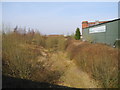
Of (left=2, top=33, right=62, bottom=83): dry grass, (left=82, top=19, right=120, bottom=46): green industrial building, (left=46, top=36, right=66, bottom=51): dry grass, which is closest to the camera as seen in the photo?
(left=2, top=33, right=62, bottom=83): dry grass

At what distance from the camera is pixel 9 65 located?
3977mm

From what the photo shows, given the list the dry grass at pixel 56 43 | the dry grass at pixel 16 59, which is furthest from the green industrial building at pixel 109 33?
the dry grass at pixel 16 59

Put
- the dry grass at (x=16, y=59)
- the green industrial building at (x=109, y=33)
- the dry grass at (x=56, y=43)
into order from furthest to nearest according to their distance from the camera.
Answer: the dry grass at (x=56, y=43) < the green industrial building at (x=109, y=33) < the dry grass at (x=16, y=59)

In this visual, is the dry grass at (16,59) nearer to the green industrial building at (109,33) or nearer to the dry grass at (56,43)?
the dry grass at (56,43)

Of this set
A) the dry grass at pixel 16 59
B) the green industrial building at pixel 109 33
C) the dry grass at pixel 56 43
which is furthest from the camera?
the dry grass at pixel 56 43

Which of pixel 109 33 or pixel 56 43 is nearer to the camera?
pixel 109 33

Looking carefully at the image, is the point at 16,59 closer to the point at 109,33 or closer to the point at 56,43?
the point at 56,43

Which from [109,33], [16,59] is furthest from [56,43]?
[16,59]

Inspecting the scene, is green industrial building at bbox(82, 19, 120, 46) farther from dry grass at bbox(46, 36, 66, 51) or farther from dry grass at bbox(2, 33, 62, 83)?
dry grass at bbox(2, 33, 62, 83)

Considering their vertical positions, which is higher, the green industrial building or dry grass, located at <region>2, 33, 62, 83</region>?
the green industrial building

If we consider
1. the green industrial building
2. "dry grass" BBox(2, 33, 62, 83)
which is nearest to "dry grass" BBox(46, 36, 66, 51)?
the green industrial building

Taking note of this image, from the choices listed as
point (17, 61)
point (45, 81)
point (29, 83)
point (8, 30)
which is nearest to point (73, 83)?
point (45, 81)

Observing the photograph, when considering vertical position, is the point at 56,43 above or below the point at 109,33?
below

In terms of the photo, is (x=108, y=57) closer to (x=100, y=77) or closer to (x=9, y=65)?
(x=100, y=77)
